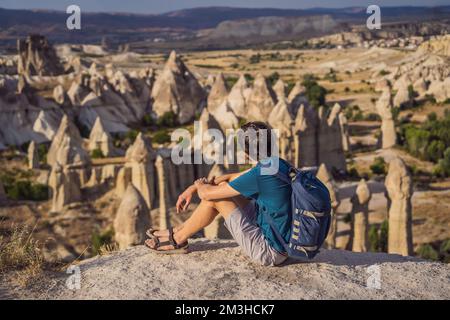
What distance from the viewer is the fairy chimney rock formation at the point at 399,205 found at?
1094cm

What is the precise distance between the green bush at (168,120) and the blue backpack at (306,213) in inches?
1002

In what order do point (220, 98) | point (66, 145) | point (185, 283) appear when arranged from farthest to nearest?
point (220, 98) → point (66, 145) → point (185, 283)

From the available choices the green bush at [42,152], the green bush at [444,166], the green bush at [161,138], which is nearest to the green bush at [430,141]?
the green bush at [444,166]

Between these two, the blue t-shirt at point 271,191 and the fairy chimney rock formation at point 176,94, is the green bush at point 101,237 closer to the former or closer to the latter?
the blue t-shirt at point 271,191

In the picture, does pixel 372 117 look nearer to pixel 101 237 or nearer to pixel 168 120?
pixel 168 120

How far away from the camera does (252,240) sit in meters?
5.11

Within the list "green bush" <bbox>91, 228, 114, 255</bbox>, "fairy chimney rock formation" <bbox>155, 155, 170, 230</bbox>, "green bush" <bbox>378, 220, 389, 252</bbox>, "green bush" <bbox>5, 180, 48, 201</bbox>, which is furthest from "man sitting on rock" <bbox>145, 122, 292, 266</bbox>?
"green bush" <bbox>5, 180, 48, 201</bbox>

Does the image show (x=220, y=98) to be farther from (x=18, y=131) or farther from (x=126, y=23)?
(x=126, y=23)

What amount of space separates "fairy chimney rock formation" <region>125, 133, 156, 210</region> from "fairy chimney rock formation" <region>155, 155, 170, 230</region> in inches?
9.2

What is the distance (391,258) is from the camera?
5.74 meters

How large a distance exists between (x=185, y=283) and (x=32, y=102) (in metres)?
23.3

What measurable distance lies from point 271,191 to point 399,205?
681 centimetres

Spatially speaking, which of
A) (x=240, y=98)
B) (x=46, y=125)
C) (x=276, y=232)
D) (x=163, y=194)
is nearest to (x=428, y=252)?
(x=163, y=194)
